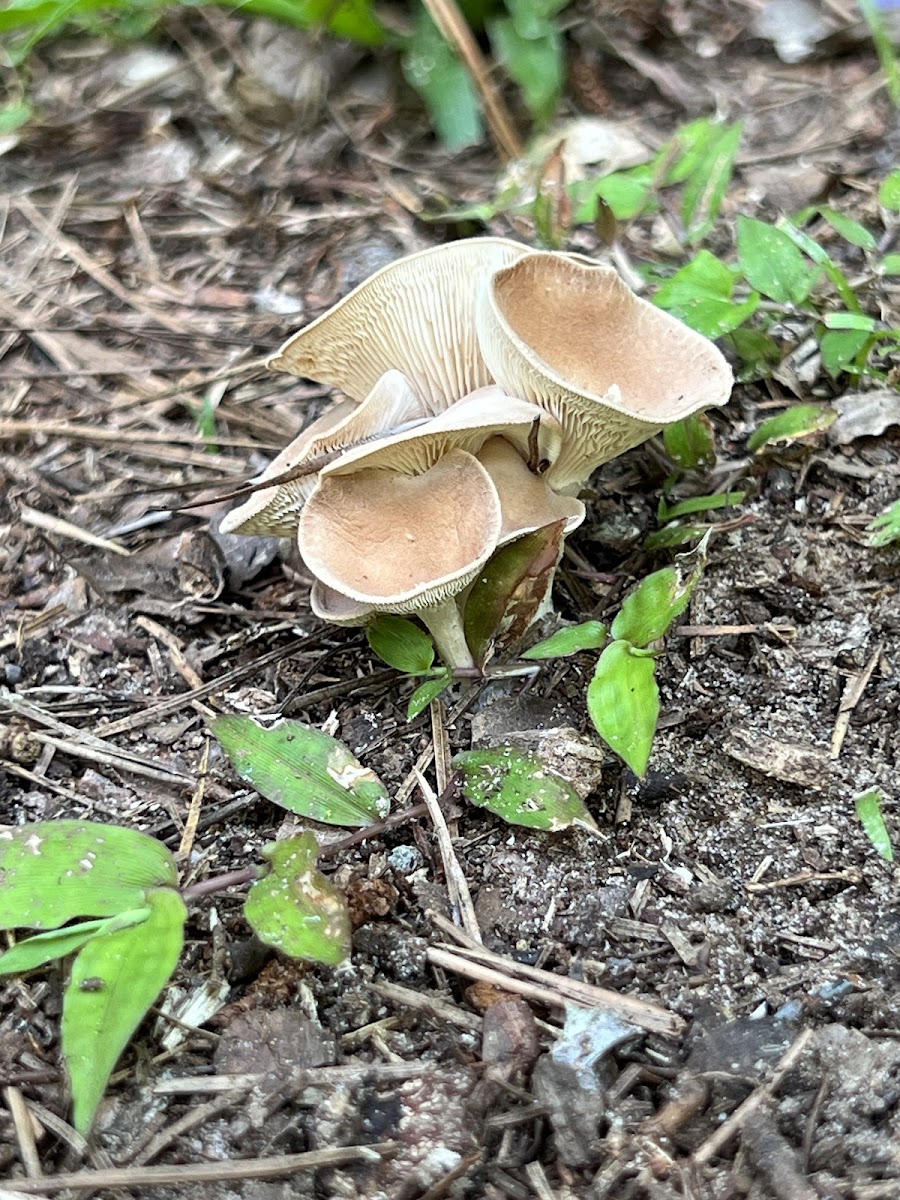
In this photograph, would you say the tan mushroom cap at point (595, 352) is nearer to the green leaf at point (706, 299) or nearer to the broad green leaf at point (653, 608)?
the green leaf at point (706, 299)

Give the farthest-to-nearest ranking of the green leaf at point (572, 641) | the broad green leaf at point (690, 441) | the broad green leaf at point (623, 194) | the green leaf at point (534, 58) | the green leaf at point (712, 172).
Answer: the green leaf at point (534, 58), the broad green leaf at point (623, 194), the green leaf at point (712, 172), the broad green leaf at point (690, 441), the green leaf at point (572, 641)

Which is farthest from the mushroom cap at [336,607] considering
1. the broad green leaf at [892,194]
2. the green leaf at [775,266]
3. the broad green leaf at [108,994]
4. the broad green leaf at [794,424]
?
the broad green leaf at [892,194]

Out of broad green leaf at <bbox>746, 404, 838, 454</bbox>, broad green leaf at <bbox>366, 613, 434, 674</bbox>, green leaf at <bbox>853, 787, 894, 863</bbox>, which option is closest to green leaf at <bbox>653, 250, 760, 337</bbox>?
broad green leaf at <bbox>746, 404, 838, 454</bbox>

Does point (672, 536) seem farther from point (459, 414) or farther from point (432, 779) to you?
point (432, 779)

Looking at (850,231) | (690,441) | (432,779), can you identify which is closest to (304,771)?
(432,779)

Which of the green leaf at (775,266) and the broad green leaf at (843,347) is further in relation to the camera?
the broad green leaf at (843,347)

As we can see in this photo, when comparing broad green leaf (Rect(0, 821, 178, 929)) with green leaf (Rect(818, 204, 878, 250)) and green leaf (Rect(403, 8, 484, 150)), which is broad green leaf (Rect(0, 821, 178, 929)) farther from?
green leaf (Rect(403, 8, 484, 150))

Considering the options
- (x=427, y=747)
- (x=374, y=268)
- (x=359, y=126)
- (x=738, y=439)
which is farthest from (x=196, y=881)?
(x=359, y=126)
